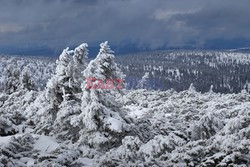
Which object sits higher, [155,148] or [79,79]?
[79,79]

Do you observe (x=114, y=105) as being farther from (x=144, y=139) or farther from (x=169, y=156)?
(x=169, y=156)

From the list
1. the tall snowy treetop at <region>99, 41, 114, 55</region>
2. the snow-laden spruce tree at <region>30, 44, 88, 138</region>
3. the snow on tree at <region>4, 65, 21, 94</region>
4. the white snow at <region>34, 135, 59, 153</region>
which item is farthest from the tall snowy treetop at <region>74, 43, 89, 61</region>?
the snow on tree at <region>4, 65, 21, 94</region>

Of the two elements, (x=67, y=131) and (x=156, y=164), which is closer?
(x=156, y=164)

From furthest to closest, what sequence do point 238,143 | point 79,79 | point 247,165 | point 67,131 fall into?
1. point 79,79
2. point 67,131
3. point 238,143
4. point 247,165

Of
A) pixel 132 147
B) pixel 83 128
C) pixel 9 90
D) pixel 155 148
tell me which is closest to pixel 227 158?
pixel 155 148

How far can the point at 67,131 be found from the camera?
15.7 meters

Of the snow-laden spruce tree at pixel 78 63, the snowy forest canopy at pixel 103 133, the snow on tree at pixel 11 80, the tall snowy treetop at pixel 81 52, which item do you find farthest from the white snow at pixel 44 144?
the snow on tree at pixel 11 80

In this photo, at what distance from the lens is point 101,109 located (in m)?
13.2

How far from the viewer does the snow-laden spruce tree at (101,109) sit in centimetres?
1312

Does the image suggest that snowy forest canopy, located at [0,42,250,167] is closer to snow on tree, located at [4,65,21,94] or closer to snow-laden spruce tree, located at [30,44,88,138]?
snow-laden spruce tree, located at [30,44,88,138]

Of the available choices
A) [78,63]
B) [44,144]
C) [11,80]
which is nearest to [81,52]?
[78,63]

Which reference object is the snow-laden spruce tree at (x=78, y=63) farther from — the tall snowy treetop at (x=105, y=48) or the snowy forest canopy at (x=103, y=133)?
the tall snowy treetop at (x=105, y=48)

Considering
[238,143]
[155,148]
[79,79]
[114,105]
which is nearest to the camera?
[238,143]

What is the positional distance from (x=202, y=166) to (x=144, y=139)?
6.92 meters
